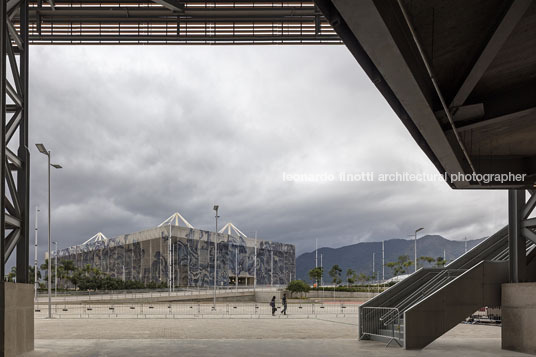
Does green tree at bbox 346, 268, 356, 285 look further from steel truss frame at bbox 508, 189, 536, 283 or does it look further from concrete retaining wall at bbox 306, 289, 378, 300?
steel truss frame at bbox 508, 189, 536, 283

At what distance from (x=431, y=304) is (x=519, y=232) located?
4.14 meters

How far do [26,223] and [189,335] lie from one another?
29.9ft

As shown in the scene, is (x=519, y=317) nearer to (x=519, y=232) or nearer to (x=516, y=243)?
(x=516, y=243)

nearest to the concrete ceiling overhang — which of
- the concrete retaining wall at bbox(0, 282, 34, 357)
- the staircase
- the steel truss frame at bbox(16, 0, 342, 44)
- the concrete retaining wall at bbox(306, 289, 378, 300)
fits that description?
the staircase

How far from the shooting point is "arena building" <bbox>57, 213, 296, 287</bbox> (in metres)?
112

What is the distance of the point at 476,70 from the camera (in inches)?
399

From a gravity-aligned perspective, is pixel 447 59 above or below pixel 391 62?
above

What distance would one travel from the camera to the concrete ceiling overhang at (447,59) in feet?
24.5

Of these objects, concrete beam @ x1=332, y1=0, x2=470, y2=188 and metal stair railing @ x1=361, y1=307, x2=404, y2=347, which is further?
metal stair railing @ x1=361, y1=307, x2=404, y2=347

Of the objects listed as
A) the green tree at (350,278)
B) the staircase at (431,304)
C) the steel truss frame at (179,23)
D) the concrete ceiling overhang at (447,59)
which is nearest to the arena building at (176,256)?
the green tree at (350,278)

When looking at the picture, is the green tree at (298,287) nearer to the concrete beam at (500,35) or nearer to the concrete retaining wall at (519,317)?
the concrete retaining wall at (519,317)

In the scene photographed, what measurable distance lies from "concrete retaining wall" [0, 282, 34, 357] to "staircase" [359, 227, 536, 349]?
1217 centimetres

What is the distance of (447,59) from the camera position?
36.0 ft

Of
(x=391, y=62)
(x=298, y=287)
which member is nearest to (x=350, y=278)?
(x=298, y=287)
